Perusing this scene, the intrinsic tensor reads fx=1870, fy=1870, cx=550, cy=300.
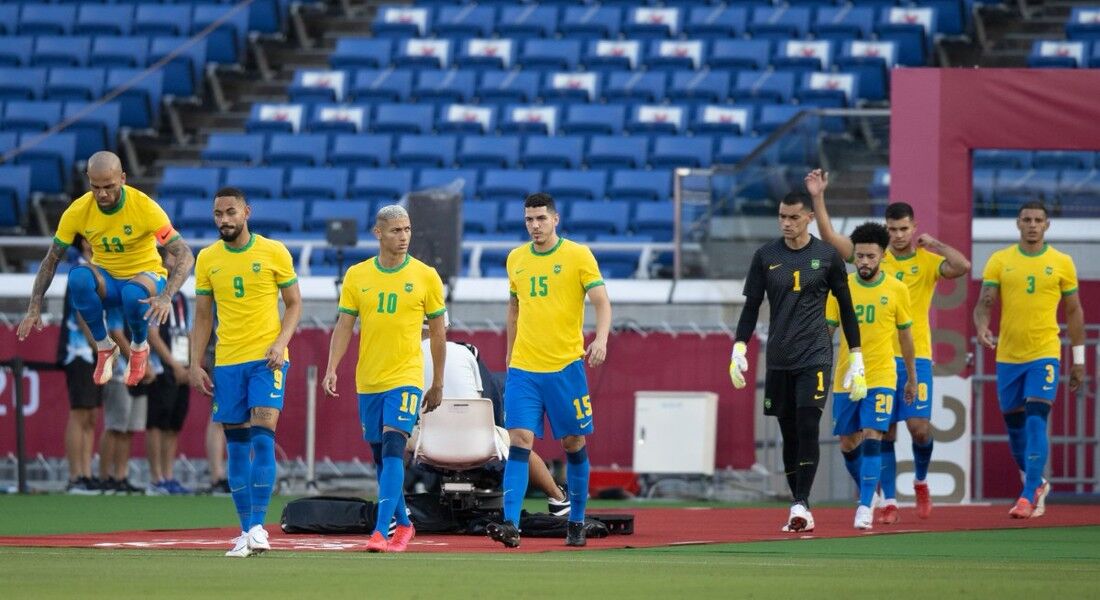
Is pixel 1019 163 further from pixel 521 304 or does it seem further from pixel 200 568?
pixel 200 568

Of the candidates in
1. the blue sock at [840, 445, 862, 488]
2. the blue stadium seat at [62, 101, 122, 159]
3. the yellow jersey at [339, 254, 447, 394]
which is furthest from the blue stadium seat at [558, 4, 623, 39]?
the yellow jersey at [339, 254, 447, 394]

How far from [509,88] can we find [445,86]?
1031 mm

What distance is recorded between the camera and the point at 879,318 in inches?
527

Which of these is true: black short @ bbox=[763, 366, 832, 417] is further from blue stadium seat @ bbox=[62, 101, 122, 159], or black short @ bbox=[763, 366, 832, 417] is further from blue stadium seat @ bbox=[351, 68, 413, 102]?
blue stadium seat @ bbox=[62, 101, 122, 159]

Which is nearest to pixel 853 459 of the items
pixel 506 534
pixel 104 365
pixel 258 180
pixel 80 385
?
pixel 506 534

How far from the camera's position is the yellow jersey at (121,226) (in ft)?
40.0

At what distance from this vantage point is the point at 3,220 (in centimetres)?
2572

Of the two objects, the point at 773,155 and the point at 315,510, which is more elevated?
the point at 773,155

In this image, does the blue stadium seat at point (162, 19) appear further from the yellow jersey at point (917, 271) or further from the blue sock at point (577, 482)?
the blue sock at point (577, 482)

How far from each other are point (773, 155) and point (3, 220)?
39.3 ft

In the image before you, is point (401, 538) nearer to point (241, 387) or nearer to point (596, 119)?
point (241, 387)

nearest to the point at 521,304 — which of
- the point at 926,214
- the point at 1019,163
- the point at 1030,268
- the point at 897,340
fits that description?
the point at 897,340

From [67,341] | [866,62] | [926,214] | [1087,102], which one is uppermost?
[866,62]

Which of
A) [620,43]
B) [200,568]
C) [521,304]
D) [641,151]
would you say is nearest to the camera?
[200,568]
